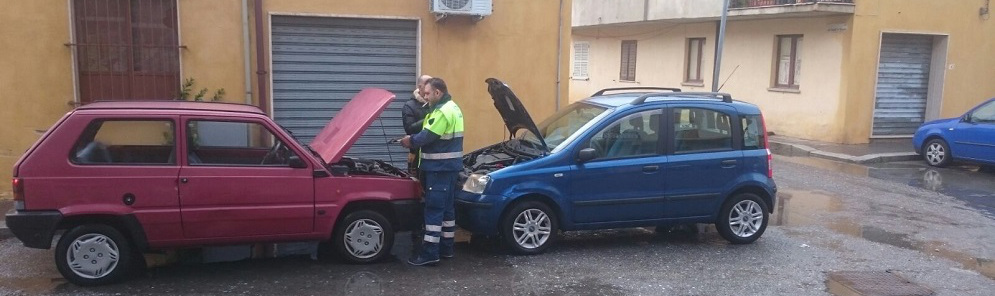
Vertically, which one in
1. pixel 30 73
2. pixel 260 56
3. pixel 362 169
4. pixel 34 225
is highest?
pixel 260 56

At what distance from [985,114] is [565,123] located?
8.97 meters

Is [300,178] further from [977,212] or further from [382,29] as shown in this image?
Result: [977,212]

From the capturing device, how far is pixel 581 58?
28.5m

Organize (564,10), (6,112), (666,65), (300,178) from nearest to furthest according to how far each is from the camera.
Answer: (300,178)
(6,112)
(564,10)
(666,65)

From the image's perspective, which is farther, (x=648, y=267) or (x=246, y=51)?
(x=246, y=51)

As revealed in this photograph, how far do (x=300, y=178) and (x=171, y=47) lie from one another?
3.91 metres

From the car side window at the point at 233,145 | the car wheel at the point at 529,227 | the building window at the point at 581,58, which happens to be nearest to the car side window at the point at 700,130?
the car wheel at the point at 529,227

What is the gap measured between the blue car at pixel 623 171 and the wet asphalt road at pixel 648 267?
1.04 feet

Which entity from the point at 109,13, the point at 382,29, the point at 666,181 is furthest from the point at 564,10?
the point at 109,13

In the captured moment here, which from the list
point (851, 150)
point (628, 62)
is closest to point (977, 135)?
point (851, 150)

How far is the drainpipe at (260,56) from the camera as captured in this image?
9.29 metres

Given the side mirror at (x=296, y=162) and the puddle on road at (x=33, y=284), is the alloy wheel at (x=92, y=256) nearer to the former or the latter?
the puddle on road at (x=33, y=284)

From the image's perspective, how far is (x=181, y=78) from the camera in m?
9.20

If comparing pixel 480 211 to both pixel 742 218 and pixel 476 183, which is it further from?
pixel 742 218
